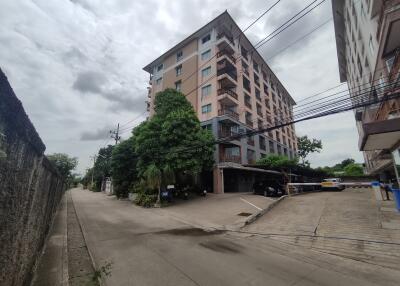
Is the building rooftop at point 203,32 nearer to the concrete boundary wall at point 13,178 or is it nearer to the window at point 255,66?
the window at point 255,66

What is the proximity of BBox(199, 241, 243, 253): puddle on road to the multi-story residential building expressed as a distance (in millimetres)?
16354

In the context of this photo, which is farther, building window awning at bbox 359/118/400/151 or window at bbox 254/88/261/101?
window at bbox 254/88/261/101

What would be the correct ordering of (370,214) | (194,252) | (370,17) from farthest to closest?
(370,17)
(370,214)
(194,252)

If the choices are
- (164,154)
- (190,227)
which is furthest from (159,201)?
(190,227)

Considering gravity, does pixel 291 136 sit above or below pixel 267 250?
above

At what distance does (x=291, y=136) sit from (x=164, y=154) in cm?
3888

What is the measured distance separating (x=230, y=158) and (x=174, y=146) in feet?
35.2

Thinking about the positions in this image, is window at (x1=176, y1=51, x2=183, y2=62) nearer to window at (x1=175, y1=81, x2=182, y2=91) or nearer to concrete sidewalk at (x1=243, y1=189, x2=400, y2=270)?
window at (x1=175, y1=81, x2=182, y2=91)

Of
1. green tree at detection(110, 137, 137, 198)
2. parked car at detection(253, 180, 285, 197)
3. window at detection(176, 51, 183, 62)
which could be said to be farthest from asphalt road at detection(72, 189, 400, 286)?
window at detection(176, 51, 183, 62)

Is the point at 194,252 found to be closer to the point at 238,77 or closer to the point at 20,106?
the point at 20,106

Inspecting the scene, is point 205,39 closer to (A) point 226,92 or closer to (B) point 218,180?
(A) point 226,92

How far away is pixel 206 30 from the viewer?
30.0m

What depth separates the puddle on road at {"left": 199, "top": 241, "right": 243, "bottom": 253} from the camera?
21.3ft

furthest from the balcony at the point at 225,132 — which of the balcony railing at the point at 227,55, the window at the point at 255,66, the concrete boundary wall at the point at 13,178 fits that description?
the concrete boundary wall at the point at 13,178
